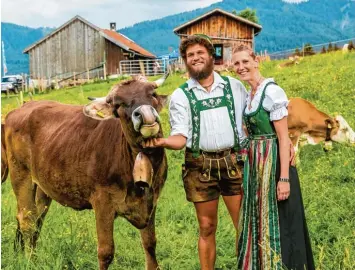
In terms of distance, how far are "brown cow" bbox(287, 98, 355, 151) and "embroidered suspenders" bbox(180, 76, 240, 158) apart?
578 cm

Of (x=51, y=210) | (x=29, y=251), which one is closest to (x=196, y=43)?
(x=29, y=251)

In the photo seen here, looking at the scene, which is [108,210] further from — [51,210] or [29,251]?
[51,210]

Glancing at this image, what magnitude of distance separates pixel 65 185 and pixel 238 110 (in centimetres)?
189

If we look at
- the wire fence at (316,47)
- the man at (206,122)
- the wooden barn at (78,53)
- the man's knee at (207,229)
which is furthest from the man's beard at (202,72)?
the wooden barn at (78,53)

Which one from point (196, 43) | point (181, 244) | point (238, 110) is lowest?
point (181, 244)

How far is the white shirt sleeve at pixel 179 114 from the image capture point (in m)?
4.23

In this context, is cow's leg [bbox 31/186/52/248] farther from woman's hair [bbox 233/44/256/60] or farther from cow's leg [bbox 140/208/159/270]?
woman's hair [bbox 233/44/256/60]

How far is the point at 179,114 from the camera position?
14.0ft

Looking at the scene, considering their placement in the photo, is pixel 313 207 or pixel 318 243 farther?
pixel 313 207

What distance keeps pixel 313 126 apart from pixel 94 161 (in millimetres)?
6469

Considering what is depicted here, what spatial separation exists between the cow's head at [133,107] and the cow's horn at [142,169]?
0.45 ft

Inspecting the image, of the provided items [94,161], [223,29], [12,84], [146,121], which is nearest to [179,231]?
[94,161]

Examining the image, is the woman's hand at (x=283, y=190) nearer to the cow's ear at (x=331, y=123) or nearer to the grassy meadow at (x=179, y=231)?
the grassy meadow at (x=179, y=231)

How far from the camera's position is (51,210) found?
23.7 feet
